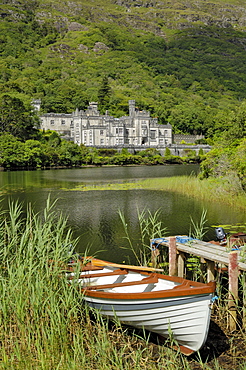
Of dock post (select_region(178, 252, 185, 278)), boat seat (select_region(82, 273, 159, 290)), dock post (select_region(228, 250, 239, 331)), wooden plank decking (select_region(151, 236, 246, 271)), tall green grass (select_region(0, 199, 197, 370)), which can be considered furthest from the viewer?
dock post (select_region(178, 252, 185, 278))

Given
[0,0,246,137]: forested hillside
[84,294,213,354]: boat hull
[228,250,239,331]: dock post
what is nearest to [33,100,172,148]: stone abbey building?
[0,0,246,137]: forested hillside

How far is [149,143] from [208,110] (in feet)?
114

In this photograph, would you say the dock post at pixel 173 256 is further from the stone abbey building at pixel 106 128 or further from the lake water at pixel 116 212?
the stone abbey building at pixel 106 128

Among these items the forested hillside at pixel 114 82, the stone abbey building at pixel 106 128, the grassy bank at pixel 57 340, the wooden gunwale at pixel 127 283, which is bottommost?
the grassy bank at pixel 57 340

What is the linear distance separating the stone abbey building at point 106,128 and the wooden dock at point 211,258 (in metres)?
92.7

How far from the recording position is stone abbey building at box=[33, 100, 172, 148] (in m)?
103

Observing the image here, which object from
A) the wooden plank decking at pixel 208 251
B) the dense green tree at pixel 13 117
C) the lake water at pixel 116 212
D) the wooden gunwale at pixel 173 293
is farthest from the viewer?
the dense green tree at pixel 13 117

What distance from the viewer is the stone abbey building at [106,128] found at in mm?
102750

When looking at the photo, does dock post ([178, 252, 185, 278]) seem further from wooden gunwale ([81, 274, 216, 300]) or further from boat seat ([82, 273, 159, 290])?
wooden gunwale ([81, 274, 216, 300])

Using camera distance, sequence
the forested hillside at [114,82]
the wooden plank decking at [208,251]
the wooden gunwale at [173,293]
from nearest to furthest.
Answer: the wooden gunwale at [173,293] < the wooden plank decking at [208,251] < the forested hillside at [114,82]

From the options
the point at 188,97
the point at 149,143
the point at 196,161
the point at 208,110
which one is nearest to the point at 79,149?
the point at 196,161

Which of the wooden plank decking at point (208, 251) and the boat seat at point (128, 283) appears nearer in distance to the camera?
the boat seat at point (128, 283)

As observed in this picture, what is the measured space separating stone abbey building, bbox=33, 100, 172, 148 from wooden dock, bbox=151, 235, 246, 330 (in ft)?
304

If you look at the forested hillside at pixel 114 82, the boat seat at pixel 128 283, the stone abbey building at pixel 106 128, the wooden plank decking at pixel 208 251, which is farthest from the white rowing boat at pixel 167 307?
the stone abbey building at pixel 106 128
